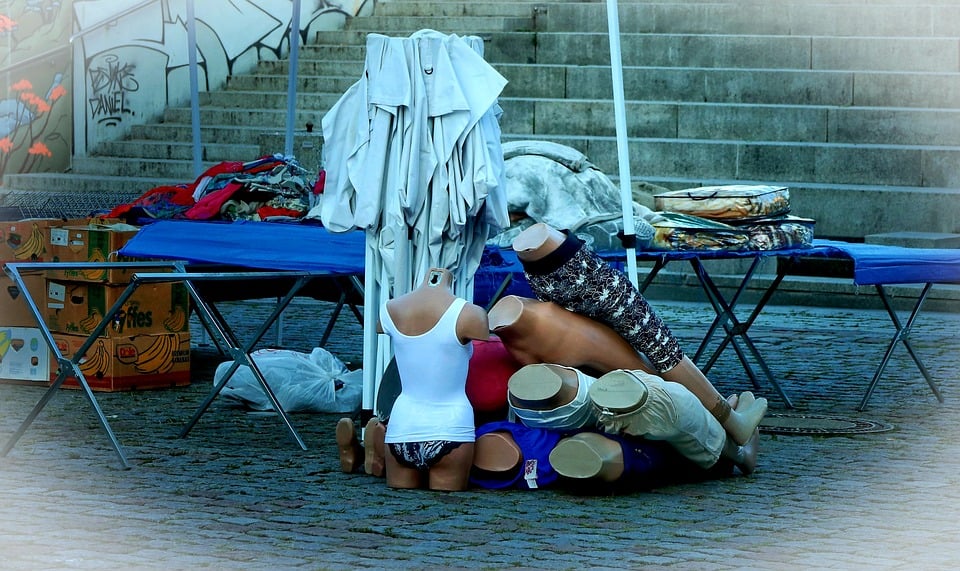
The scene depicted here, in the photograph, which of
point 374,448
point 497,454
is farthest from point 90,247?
point 497,454

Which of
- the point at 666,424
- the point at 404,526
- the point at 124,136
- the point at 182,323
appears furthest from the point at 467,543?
the point at 124,136

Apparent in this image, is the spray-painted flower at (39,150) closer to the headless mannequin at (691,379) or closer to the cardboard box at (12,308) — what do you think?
the cardboard box at (12,308)

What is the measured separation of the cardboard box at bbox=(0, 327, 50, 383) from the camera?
305 inches

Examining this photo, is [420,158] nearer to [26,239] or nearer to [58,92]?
[26,239]

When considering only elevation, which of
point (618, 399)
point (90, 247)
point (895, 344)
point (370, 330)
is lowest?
point (895, 344)

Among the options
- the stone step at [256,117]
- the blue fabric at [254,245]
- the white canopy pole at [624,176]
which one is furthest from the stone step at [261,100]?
the white canopy pole at [624,176]

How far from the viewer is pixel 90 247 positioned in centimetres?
773

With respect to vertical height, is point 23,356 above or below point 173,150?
below

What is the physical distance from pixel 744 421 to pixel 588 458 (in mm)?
852

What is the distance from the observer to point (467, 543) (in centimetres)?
459

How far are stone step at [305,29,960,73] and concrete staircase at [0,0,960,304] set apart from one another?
0.01 metres

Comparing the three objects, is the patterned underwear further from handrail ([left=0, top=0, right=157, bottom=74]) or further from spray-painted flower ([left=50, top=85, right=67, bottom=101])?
spray-painted flower ([left=50, top=85, right=67, bottom=101])

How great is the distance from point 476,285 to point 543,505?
1865 mm

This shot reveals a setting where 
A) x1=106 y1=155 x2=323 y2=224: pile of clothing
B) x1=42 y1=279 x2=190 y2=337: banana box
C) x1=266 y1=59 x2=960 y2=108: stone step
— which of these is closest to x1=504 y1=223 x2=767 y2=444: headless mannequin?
x1=106 y1=155 x2=323 y2=224: pile of clothing
